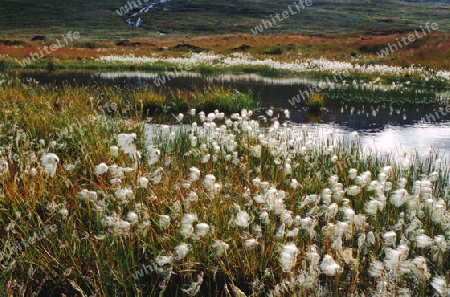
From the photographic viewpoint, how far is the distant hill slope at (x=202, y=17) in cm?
9625

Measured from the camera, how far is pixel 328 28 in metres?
100

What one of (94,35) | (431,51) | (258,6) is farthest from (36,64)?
(258,6)

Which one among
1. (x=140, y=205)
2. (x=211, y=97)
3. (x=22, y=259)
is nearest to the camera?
(x=22, y=259)

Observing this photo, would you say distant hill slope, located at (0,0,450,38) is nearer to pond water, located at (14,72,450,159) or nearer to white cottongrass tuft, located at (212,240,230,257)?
pond water, located at (14,72,450,159)

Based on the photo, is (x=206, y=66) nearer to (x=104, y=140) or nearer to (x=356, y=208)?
(x=104, y=140)

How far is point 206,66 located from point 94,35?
203 feet

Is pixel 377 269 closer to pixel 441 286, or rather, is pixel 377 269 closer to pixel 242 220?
pixel 441 286

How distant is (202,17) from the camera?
113688 millimetres

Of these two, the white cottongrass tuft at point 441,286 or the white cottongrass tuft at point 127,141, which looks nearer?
the white cottongrass tuft at point 441,286

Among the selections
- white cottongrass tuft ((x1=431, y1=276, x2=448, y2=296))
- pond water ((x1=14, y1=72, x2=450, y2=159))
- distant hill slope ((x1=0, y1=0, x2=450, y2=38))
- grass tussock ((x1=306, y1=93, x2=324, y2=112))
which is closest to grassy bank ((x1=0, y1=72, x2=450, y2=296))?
white cottongrass tuft ((x1=431, y1=276, x2=448, y2=296))

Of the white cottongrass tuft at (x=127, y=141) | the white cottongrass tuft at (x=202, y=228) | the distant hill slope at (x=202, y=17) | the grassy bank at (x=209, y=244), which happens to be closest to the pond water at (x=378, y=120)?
the grassy bank at (x=209, y=244)

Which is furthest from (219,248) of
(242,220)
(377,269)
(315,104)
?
(315,104)

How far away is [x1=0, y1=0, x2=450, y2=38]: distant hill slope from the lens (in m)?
96.2

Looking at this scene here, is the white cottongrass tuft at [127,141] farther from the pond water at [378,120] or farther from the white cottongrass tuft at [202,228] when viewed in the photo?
the pond water at [378,120]
